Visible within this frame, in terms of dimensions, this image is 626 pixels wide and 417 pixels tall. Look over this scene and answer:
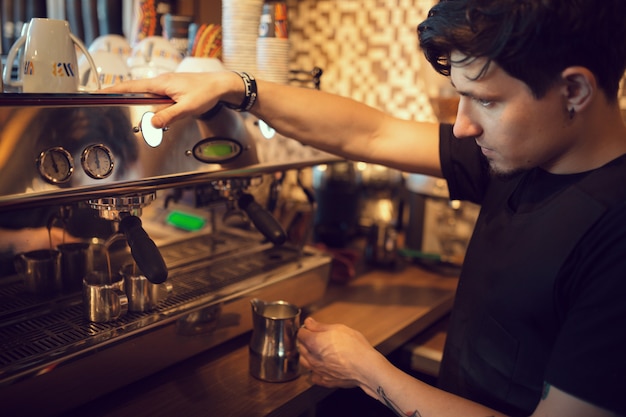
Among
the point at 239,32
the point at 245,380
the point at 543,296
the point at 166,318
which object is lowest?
the point at 245,380

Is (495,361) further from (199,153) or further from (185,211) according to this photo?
(185,211)

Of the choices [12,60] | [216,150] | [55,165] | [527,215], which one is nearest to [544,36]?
[527,215]

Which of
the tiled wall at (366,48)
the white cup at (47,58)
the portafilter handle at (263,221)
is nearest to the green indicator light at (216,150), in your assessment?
the portafilter handle at (263,221)

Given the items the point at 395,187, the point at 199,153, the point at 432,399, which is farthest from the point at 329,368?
the point at 395,187

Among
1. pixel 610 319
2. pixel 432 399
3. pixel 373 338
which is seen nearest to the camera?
pixel 610 319

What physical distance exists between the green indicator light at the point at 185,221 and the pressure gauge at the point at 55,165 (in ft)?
1.58

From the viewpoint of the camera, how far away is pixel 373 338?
121 centimetres

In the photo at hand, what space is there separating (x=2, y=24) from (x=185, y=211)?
26.3 inches

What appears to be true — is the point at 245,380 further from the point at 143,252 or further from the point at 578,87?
the point at 578,87

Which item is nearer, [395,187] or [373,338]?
[373,338]

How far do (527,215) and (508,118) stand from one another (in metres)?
0.19

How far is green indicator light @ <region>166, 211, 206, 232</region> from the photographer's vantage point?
1.29 meters

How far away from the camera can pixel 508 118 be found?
0.80 metres

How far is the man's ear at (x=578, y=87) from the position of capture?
760mm
